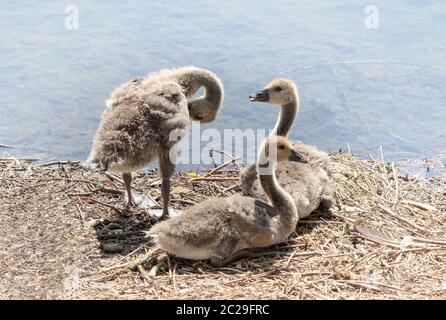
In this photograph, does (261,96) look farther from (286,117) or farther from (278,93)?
(286,117)

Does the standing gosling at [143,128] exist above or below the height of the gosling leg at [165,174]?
above

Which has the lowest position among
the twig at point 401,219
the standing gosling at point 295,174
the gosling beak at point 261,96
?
the twig at point 401,219

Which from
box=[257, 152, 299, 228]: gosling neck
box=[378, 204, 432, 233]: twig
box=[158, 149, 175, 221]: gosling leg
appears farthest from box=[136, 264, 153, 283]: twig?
box=[378, 204, 432, 233]: twig

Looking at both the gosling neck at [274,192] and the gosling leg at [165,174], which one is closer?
the gosling neck at [274,192]

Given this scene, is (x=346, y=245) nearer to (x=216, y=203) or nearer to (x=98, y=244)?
(x=216, y=203)

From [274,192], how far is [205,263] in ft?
2.59

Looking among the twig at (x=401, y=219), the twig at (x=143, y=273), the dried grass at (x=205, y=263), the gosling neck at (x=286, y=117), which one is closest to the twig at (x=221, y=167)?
the dried grass at (x=205, y=263)

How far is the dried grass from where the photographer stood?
5.00m

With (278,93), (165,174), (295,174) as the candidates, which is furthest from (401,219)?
(165,174)

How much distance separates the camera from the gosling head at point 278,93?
661 cm

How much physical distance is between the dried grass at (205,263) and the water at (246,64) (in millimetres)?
1291

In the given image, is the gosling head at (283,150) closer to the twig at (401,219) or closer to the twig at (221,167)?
the twig at (401,219)

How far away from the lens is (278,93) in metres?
6.64

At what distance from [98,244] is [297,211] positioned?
63.4 inches
